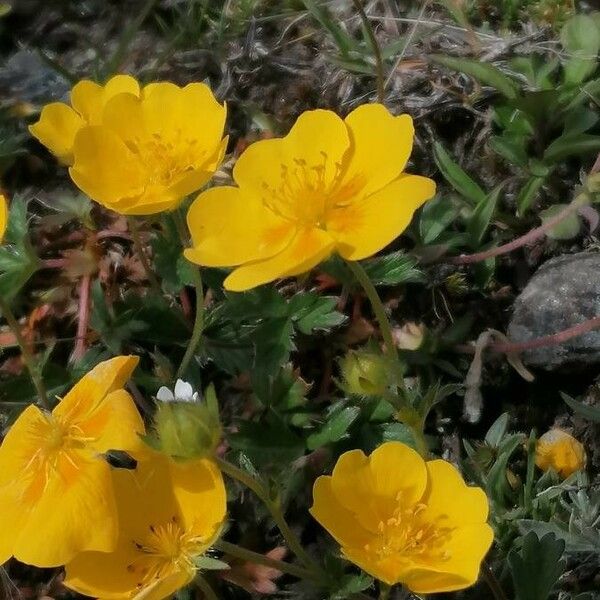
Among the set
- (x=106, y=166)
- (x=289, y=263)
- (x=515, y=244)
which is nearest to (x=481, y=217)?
(x=515, y=244)

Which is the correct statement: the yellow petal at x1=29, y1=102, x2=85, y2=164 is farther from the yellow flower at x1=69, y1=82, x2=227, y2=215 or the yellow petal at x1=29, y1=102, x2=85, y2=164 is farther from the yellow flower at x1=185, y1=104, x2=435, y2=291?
the yellow flower at x1=185, y1=104, x2=435, y2=291

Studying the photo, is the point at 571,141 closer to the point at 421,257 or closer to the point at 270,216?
the point at 421,257

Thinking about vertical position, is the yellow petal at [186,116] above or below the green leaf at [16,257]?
above

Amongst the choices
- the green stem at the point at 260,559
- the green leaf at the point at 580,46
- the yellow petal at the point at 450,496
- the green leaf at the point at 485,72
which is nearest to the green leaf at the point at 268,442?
the green stem at the point at 260,559

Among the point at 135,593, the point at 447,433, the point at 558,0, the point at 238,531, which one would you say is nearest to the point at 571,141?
the point at 558,0

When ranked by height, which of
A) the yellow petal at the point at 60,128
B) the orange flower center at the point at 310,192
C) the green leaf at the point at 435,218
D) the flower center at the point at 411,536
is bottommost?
the flower center at the point at 411,536

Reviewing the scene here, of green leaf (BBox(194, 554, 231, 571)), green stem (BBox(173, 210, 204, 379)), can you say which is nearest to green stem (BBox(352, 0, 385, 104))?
green stem (BBox(173, 210, 204, 379))

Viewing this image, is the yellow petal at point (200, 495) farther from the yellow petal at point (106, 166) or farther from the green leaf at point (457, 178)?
the green leaf at point (457, 178)
